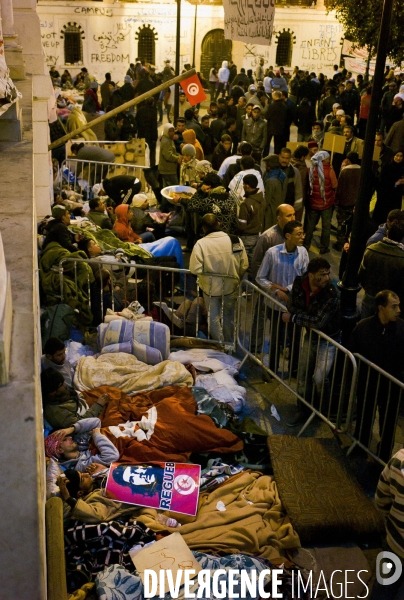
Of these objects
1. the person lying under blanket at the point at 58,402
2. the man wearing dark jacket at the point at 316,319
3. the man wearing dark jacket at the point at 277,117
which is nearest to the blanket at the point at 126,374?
the person lying under blanket at the point at 58,402

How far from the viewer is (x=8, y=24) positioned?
874cm

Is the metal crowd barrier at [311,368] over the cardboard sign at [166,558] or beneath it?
over

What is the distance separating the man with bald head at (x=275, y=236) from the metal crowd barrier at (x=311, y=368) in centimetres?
44

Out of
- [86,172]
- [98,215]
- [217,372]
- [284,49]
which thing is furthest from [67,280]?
[284,49]

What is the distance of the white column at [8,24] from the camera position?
8508 mm

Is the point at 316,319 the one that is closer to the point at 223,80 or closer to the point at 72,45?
the point at 223,80

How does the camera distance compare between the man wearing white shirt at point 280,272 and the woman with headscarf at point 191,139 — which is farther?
the woman with headscarf at point 191,139

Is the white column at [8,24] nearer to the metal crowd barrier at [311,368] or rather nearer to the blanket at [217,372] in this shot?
the metal crowd barrier at [311,368]

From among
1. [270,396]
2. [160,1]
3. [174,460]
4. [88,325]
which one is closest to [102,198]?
[88,325]

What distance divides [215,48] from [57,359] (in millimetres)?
33842

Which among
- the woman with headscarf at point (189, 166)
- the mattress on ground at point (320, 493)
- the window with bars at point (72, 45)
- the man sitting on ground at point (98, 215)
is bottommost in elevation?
the mattress on ground at point (320, 493)

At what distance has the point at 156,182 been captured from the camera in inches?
534

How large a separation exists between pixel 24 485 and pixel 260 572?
290cm

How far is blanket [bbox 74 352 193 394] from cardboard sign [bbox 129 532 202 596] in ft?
6.44
